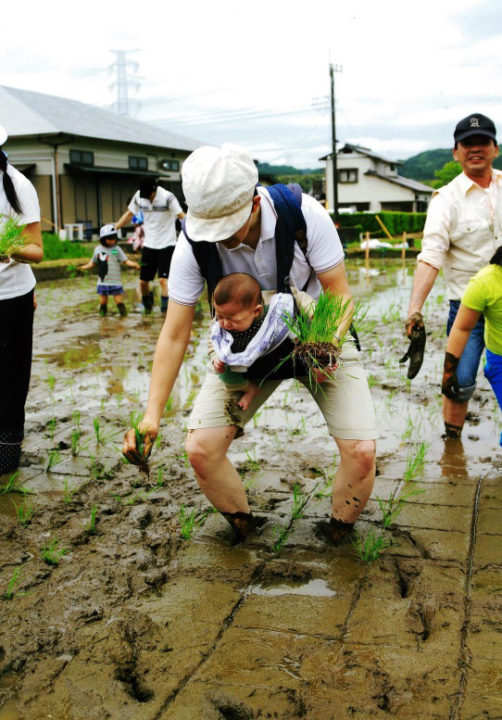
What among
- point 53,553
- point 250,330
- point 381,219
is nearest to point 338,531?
point 250,330

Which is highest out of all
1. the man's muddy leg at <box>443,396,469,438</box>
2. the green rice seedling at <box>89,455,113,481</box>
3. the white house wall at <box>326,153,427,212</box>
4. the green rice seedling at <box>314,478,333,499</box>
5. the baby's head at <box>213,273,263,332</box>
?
the white house wall at <box>326,153,427,212</box>

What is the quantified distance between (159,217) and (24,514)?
5914 millimetres

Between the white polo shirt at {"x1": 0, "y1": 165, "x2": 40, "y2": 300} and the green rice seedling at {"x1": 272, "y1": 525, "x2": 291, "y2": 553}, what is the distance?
6.41ft

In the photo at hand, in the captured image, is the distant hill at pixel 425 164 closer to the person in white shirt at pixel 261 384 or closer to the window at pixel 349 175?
the window at pixel 349 175

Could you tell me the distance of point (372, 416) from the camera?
298cm

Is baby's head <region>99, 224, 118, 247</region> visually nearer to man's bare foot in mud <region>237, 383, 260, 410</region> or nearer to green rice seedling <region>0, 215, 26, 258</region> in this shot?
green rice seedling <region>0, 215, 26, 258</region>

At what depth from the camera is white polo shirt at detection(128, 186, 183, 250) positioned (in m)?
8.77

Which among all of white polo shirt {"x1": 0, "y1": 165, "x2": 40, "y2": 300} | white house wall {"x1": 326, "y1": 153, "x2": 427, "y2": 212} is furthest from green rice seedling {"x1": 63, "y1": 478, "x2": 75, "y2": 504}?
white house wall {"x1": 326, "y1": 153, "x2": 427, "y2": 212}

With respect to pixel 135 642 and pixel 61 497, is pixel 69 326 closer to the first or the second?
pixel 61 497

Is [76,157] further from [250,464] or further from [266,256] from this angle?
[266,256]

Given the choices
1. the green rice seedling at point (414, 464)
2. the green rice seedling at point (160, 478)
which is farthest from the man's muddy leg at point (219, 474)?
the green rice seedling at point (414, 464)

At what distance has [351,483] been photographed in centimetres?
298

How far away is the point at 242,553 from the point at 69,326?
6.31m

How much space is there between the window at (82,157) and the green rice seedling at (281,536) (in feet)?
88.3
